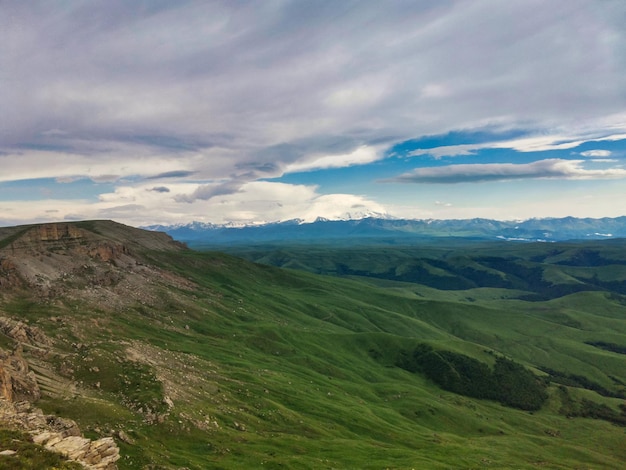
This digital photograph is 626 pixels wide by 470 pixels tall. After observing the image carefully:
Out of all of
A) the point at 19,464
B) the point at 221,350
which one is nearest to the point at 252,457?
the point at 19,464

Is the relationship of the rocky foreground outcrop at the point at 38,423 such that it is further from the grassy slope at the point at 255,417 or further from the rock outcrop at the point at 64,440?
the grassy slope at the point at 255,417

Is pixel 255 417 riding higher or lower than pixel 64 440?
lower

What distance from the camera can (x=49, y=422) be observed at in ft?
197

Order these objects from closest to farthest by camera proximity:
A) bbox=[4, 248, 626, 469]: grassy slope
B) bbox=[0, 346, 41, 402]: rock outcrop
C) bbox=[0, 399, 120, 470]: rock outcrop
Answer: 1. bbox=[0, 399, 120, 470]: rock outcrop
2. bbox=[0, 346, 41, 402]: rock outcrop
3. bbox=[4, 248, 626, 469]: grassy slope

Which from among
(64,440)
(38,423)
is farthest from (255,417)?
(64,440)

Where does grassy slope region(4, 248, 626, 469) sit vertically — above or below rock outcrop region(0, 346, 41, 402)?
below

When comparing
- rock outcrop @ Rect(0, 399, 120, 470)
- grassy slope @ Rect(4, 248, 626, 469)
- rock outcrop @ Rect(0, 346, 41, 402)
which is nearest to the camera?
rock outcrop @ Rect(0, 399, 120, 470)

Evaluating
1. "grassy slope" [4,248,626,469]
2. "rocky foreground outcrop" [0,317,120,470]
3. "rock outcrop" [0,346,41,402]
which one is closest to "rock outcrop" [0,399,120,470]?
"rocky foreground outcrop" [0,317,120,470]

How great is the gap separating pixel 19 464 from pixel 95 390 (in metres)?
59.1

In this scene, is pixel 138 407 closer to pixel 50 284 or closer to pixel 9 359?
pixel 9 359

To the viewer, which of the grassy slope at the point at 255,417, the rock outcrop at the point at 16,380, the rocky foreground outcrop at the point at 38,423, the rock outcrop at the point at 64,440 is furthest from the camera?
the grassy slope at the point at 255,417

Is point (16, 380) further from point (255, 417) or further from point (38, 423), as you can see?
point (255, 417)

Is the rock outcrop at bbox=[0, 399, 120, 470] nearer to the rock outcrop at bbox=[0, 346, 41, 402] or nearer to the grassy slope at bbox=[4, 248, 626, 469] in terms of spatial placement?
the rock outcrop at bbox=[0, 346, 41, 402]

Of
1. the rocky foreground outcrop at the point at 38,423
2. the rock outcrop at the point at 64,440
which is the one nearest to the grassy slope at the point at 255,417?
the rocky foreground outcrop at the point at 38,423
